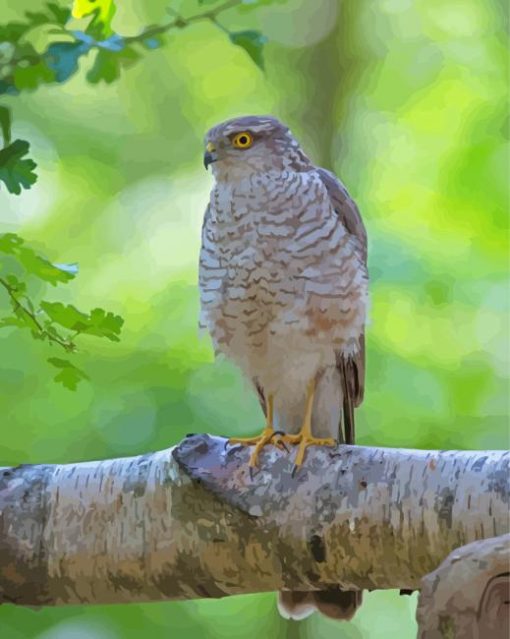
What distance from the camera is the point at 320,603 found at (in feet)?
3.81

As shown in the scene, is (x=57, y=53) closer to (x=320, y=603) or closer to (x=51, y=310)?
(x=51, y=310)

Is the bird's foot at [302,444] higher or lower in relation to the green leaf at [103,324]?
lower

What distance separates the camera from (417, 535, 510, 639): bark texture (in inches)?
30.0

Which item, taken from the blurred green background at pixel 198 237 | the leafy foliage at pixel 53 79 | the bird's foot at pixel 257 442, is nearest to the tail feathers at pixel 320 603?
the bird's foot at pixel 257 442

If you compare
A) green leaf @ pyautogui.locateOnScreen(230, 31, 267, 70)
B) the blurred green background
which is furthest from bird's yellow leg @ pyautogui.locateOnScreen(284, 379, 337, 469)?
the blurred green background

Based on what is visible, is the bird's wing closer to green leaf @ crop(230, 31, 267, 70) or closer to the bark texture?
green leaf @ crop(230, 31, 267, 70)

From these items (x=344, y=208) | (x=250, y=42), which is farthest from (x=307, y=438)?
(x=250, y=42)

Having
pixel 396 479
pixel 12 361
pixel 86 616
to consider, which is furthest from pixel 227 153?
pixel 86 616

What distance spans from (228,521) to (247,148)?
49cm

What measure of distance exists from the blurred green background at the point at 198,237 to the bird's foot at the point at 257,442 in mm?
723

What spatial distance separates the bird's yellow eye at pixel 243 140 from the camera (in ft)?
4.09

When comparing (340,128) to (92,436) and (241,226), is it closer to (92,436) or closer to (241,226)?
(92,436)

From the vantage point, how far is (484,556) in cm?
78

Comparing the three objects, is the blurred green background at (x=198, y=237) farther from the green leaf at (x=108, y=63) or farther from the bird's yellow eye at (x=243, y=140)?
the green leaf at (x=108, y=63)
